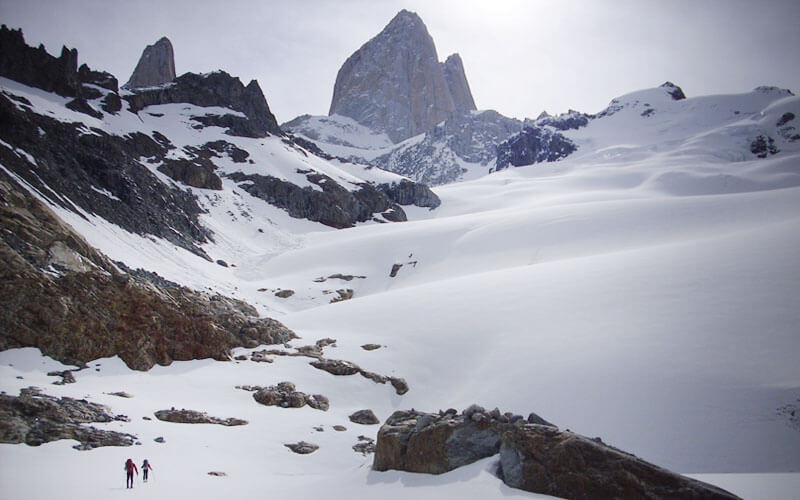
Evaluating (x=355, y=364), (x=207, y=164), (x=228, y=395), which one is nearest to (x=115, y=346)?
(x=228, y=395)

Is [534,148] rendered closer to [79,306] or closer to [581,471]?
[79,306]

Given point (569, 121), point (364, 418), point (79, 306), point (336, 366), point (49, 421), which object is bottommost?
point (364, 418)

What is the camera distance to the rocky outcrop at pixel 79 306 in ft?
56.3

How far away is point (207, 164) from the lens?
70062 millimetres

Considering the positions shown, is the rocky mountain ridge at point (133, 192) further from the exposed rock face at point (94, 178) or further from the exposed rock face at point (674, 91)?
the exposed rock face at point (674, 91)

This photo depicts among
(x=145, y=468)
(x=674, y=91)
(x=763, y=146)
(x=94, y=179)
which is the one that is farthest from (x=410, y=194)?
(x=674, y=91)

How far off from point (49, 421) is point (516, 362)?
18243mm

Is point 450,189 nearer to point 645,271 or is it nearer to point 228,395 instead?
point 645,271

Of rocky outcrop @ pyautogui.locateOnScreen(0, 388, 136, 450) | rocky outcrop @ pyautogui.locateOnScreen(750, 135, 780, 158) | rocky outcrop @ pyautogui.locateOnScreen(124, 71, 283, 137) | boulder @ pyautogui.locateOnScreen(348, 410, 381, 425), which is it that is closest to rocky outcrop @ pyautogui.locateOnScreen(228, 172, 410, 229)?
rocky outcrop @ pyautogui.locateOnScreen(124, 71, 283, 137)

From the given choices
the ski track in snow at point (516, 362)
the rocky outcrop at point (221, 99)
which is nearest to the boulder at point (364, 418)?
the ski track in snow at point (516, 362)

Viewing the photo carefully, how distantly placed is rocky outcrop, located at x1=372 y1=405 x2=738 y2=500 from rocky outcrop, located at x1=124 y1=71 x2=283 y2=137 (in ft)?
284

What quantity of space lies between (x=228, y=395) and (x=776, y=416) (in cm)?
2080

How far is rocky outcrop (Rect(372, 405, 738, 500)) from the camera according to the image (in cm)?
922

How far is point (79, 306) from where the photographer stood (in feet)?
61.0
